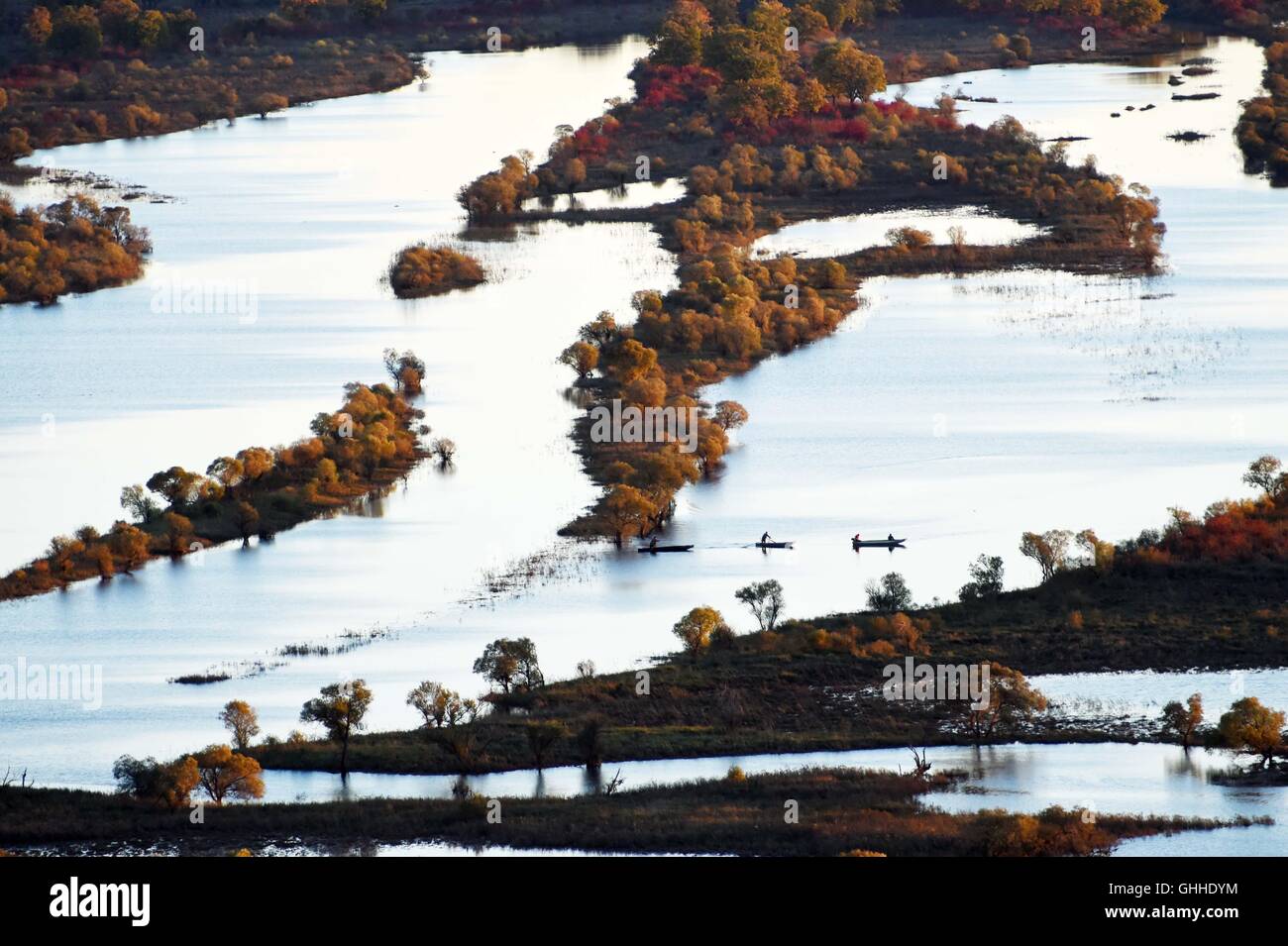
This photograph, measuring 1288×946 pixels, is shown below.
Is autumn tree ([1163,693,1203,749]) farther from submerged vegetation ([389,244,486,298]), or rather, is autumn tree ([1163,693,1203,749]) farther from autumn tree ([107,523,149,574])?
submerged vegetation ([389,244,486,298])

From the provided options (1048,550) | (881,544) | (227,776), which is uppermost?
(1048,550)

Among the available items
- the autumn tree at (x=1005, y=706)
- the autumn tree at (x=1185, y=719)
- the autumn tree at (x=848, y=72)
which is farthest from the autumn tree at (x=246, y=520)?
the autumn tree at (x=848, y=72)

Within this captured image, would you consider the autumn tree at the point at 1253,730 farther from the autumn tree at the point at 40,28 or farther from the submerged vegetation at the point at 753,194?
the autumn tree at the point at 40,28

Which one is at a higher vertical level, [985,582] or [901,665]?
[985,582]

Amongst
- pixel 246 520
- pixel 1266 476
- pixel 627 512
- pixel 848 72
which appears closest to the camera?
pixel 1266 476

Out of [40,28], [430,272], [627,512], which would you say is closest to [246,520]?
[627,512]

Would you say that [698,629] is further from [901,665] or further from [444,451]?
[444,451]
